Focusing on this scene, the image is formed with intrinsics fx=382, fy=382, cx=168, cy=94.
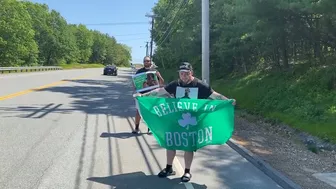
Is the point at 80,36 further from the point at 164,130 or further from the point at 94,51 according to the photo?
the point at 164,130

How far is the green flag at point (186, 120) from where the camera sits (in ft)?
19.3

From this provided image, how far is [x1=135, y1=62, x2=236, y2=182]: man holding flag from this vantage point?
588cm

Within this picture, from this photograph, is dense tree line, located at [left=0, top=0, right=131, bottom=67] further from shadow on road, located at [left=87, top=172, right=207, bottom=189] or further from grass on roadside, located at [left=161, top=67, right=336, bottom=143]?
shadow on road, located at [left=87, top=172, right=207, bottom=189]

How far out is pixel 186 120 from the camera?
19.3 feet

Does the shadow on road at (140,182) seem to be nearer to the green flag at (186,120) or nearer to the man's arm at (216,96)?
the green flag at (186,120)

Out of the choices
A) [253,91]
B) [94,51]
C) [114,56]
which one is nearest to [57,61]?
[94,51]

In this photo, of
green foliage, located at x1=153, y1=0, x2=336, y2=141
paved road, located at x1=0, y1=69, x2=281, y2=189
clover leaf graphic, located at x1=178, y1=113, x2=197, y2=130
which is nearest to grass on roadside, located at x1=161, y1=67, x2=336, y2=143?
green foliage, located at x1=153, y1=0, x2=336, y2=141

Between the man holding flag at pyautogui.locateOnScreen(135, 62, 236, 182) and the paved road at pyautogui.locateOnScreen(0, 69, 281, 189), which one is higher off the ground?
the man holding flag at pyautogui.locateOnScreen(135, 62, 236, 182)

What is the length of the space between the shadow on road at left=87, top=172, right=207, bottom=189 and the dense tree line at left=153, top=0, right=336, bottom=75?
22.7 ft

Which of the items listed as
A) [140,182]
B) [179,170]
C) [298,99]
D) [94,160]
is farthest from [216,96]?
[298,99]

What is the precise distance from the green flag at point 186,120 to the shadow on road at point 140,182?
0.52 m

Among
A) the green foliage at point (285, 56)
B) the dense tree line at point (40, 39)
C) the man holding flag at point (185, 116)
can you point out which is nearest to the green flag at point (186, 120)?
the man holding flag at point (185, 116)

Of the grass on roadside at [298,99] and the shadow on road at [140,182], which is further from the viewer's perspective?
the grass on roadside at [298,99]

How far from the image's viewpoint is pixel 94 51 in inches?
6137
